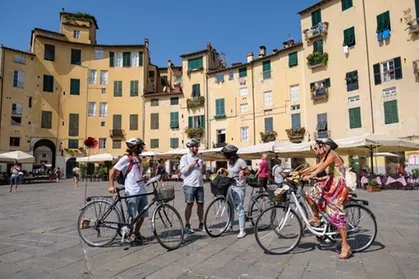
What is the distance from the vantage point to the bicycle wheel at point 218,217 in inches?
218

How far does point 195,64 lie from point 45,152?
67.9 ft

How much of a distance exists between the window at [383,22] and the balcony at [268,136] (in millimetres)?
11914

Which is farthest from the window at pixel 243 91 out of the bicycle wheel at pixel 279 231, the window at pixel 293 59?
→ the bicycle wheel at pixel 279 231

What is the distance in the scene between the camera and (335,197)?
4.46m

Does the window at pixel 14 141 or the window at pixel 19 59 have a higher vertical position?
the window at pixel 19 59

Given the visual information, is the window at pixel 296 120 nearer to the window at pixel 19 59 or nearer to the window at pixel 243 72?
the window at pixel 243 72

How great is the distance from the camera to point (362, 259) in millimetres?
4250

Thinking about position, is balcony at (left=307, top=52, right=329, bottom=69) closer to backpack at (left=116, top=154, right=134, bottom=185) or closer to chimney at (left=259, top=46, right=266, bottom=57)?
chimney at (left=259, top=46, right=266, bottom=57)

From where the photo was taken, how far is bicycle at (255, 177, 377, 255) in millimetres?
4551

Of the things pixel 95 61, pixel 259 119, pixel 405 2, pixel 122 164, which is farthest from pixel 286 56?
pixel 122 164

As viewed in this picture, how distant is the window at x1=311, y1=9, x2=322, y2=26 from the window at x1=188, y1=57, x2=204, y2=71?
41.6ft

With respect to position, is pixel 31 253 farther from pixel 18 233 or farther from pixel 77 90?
pixel 77 90

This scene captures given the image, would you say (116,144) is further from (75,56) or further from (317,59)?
(317,59)

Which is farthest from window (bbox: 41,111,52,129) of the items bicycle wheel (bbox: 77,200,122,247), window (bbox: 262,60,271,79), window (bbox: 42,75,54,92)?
bicycle wheel (bbox: 77,200,122,247)
